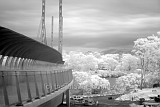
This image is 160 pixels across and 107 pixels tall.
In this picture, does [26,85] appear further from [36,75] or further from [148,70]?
[148,70]

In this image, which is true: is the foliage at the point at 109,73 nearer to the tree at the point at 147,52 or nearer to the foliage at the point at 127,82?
the foliage at the point at 127,82

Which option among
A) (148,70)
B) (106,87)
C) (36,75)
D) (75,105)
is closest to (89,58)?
(106,87)

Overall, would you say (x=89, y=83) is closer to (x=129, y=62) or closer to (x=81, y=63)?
(x=129, y=62)

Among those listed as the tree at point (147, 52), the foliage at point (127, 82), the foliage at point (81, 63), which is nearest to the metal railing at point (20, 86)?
the tree at point (147, 52)

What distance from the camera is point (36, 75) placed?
13367 millimetres

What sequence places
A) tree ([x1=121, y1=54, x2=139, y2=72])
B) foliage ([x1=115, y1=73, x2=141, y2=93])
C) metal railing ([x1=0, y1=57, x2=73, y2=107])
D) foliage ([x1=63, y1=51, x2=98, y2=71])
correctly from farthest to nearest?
foliage ([x1=63, y1=51, x2=98, y2=71]), tree ([x1=121, y1=54, x2=139, y2=72]), foliage ([x1=115, y1=73, x2=141, y2=93]), metal railing ([x1=0, y1=57, x2=73, y2=107])

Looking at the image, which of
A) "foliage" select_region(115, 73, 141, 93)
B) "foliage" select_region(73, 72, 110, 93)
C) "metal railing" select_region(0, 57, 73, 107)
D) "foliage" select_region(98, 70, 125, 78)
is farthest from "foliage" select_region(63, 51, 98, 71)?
"metal railing" select_region(0, 57, 73, 107)

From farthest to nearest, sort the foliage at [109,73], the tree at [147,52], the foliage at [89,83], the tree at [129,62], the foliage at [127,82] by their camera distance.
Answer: the foliage at [109,73]
the tree at [129,62]
the foliage at [89,83]
the foliage at [127,82]
the tree at [147,52]

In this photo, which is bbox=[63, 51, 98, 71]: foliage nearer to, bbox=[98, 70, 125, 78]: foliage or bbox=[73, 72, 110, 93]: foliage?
bbox=[98, 70, 125, 78]: foliage

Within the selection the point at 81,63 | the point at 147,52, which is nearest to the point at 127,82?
the point at 147,52

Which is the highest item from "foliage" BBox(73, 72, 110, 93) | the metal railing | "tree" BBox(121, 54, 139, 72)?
"tree" BBox(121, 54, 139, 72)

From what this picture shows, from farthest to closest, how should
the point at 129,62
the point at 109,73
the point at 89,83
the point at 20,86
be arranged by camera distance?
1. the point at 109,73
2. the point at 129,62
3. the point at 89,83
4. the point at 20,86

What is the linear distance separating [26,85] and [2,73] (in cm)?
231

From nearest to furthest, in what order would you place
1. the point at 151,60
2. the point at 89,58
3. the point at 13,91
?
1. the point at 13,91
2. the point at 151,60
3. the point at 89,58
